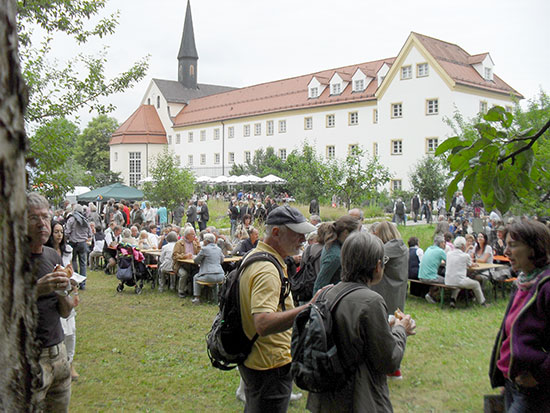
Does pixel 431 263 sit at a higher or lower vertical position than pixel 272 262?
lower

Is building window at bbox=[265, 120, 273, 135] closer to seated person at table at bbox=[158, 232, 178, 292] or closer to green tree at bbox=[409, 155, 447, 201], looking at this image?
green tree at bbox=[409, 155, 447, 201]

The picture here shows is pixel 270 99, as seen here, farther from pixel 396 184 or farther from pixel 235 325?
pixel 235 325

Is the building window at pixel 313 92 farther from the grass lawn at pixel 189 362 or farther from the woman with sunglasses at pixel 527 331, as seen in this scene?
the woman with sunglasses at pixel 527 331

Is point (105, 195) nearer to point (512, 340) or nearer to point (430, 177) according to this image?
point (430, 177)

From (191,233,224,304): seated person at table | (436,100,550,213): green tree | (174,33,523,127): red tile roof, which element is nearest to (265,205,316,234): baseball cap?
(436,100,550,213): green tree

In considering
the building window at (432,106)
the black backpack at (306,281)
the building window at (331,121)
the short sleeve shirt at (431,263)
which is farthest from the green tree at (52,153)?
the building window at (331,121)

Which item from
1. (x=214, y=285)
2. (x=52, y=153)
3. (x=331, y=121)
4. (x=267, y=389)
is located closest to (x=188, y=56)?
(x=331, y=121)

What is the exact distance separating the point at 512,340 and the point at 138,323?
24.9ft

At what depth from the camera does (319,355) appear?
2.54m

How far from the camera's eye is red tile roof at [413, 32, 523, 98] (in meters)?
39.7

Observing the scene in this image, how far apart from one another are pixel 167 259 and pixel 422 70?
3410 centimetres

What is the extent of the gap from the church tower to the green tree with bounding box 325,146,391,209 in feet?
175

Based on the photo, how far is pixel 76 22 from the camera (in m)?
8.74

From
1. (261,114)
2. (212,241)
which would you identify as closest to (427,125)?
(261,114)
